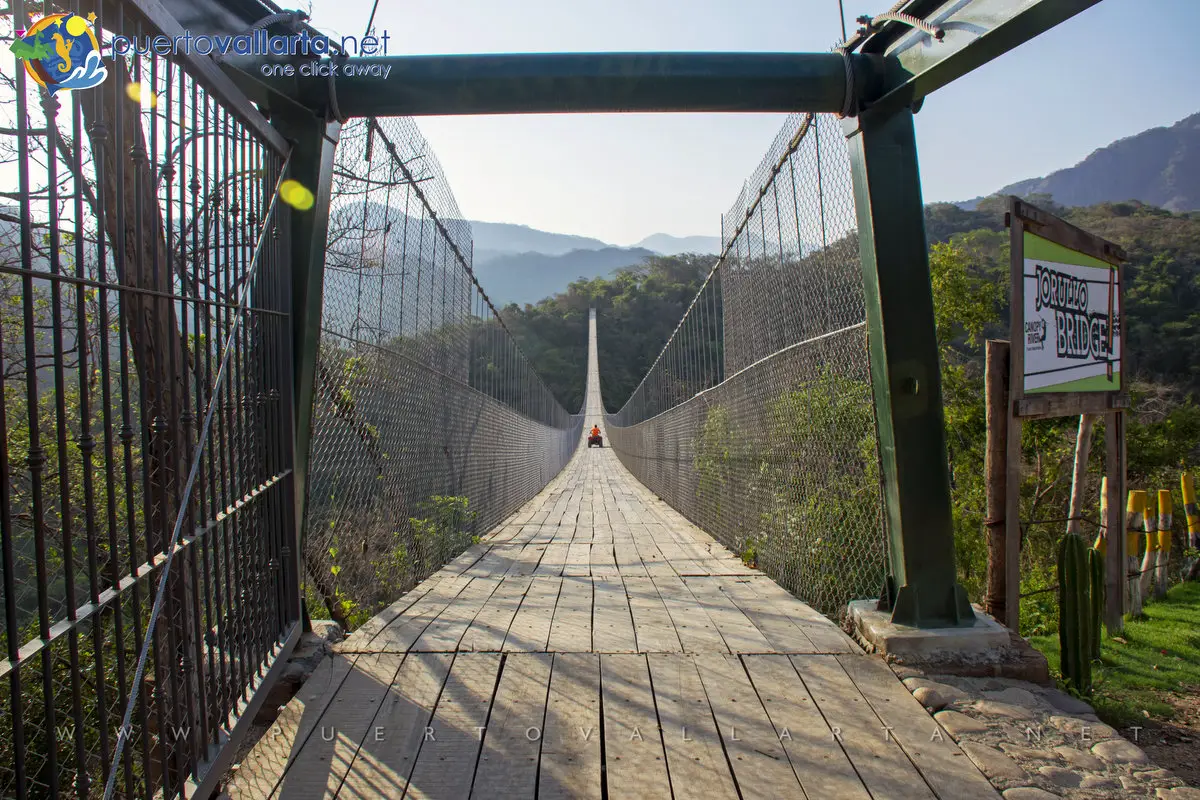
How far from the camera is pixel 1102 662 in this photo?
3.66 m

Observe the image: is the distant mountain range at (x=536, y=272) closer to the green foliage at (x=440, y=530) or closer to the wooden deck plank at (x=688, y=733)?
the green foliage at (x=440, y=530)

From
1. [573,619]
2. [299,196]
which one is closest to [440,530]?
[573,619]

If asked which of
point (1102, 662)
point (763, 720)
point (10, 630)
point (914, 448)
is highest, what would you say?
point (914, 448)

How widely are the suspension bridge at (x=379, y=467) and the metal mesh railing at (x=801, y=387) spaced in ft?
0.08

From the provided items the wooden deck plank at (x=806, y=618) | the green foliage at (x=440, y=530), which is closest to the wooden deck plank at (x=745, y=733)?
the wooden deck plank at (x=806, y=618)

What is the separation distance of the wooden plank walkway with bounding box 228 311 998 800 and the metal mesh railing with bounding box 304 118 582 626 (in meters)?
0.54

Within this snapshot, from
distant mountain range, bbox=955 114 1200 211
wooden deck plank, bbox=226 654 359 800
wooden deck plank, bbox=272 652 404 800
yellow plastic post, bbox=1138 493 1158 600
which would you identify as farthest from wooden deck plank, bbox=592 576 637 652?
distant mountain range, bbox=955 114 1200 211

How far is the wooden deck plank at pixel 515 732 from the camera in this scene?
184 cm

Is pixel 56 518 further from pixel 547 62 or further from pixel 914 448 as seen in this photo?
pixel 914 448

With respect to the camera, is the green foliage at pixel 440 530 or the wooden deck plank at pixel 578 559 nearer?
the wooden deck plank at pixel 578 559

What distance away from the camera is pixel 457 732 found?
211cm

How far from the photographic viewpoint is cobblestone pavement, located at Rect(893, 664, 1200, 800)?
1.81 meters

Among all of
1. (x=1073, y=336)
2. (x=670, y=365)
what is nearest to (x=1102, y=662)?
(x=1073, y=336)

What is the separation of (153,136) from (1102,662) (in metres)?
4.18
